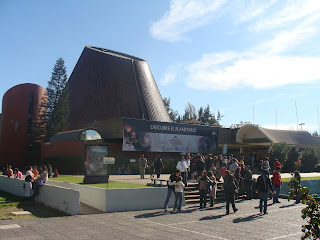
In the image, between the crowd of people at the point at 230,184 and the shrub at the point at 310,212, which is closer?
the shrub at the point at 310,212

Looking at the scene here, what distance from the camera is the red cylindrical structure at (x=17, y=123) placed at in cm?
3375

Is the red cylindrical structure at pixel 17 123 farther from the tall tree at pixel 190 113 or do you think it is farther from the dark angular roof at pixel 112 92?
the tall tree at pixel 190 113

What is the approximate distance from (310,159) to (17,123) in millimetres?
28364

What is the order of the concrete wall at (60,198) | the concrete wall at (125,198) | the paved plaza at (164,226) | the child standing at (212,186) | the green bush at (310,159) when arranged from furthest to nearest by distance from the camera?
the green bush at (310,159) → the child standing at (212,186) → the concrete wall at (125,198) → the concrete wall at (60,198) → the paved plaza at (164,226)

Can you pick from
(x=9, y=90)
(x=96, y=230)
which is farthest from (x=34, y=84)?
(x=96, y=230)

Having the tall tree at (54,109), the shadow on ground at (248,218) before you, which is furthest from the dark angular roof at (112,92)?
the shadow on ground at (248,218)

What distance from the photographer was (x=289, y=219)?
30.2ft

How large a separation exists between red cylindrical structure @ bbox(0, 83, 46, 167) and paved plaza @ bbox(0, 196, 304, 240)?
27.1 meters

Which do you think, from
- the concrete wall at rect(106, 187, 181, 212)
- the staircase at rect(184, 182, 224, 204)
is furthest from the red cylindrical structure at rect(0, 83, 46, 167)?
the concrete wall at rect(106, 187, 181, 212)

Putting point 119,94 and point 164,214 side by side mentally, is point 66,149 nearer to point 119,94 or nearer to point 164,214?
point 119,94

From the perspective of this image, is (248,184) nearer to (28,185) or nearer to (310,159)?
(28,185)

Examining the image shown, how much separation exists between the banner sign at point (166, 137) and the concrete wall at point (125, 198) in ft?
43.8

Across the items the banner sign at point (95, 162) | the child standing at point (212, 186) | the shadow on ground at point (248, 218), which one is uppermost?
the banner sign at point (95, 162)

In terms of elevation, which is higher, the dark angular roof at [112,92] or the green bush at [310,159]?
the dark angular roof at [112,92]
